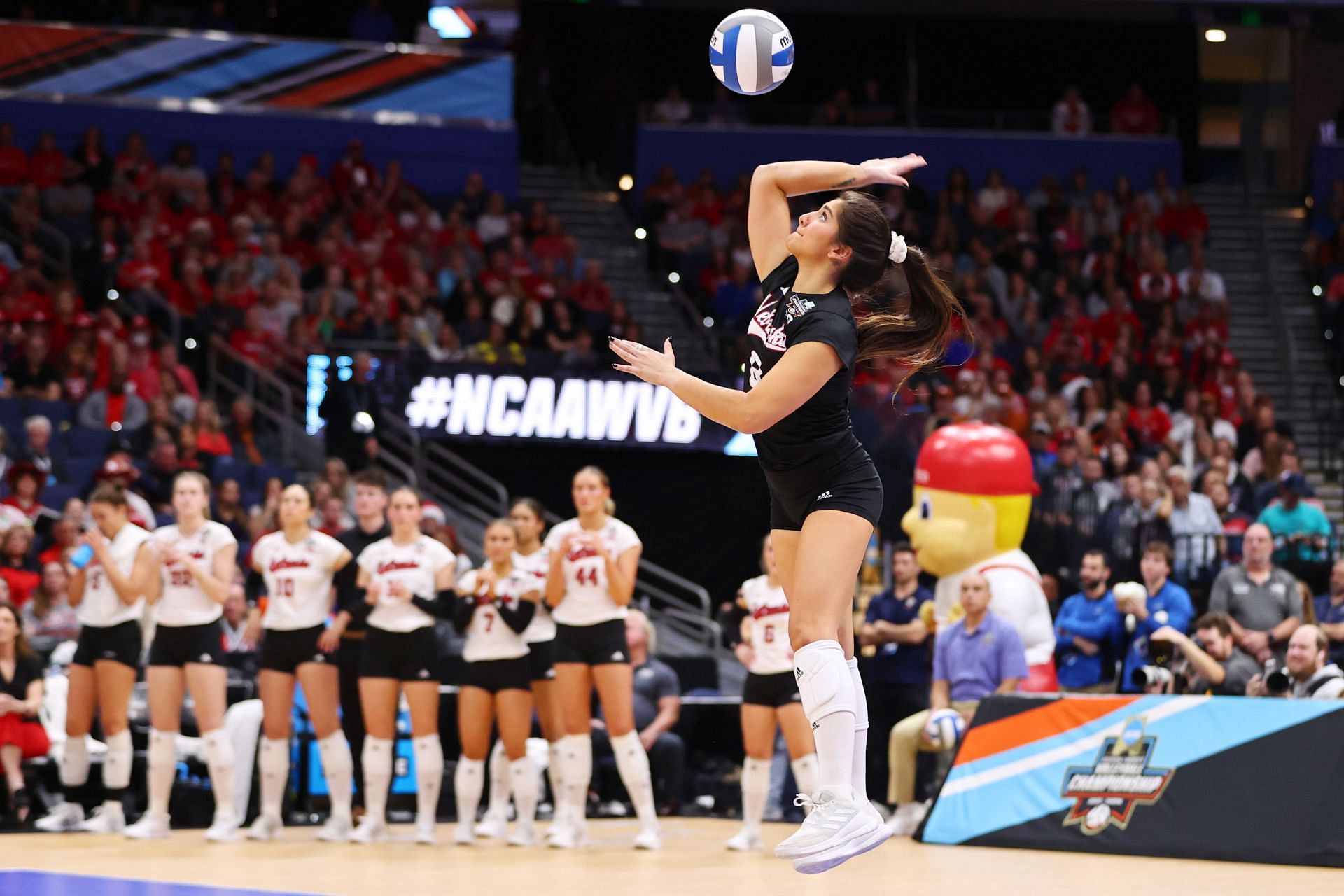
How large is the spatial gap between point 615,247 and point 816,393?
52.5 ft

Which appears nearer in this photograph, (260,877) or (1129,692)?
(260,877)

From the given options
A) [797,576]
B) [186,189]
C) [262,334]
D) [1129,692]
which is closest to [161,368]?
[262,334]

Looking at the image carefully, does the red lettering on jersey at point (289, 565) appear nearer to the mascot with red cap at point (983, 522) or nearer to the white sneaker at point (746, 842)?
the white sneaker at point (746, 842)

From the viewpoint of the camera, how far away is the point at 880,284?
6.26 metres

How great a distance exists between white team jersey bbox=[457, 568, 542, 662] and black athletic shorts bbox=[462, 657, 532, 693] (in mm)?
29

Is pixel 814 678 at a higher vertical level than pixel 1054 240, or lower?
lower

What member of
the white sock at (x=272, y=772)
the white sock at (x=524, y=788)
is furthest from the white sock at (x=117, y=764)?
the white sock at (x=524, y=788)

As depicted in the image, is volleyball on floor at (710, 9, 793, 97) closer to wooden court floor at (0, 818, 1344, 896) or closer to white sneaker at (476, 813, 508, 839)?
wooden court floor at (0, 818, 1344, 896)

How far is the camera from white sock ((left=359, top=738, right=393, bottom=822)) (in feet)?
33.7

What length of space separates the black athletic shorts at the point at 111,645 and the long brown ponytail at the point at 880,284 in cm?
605

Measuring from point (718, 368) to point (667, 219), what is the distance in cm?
447

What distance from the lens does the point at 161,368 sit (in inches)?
596

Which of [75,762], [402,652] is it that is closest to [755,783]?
[402,652]

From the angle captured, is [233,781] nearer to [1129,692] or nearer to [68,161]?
[1129,692]
